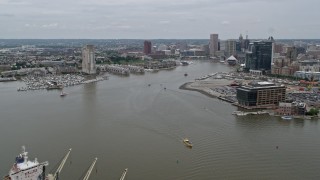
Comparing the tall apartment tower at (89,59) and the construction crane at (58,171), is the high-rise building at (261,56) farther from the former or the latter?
the construction crane at (58,171)

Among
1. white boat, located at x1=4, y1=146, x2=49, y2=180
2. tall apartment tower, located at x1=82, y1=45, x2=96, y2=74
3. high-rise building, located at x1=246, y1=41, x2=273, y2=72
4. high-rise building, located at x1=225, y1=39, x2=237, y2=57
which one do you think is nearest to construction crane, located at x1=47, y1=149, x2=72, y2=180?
white boat, located at x1=4, y1=146, x2=49, y2=180

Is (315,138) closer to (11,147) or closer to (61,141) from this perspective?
(61,141)

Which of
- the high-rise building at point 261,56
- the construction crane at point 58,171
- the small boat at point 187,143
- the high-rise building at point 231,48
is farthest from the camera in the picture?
the high-rise building at point 231,48

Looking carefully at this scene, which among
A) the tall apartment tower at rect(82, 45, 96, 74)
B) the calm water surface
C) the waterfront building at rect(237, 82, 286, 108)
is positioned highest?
the tall apartment tower at rect(82, 45, 96, 74)

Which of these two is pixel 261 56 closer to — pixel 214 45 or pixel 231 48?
pixel 231 48

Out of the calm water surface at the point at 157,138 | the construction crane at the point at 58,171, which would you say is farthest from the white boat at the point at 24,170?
the calm water surface at the point at 157,138

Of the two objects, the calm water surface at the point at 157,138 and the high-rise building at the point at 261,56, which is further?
the high-rise building at the point at 261,56

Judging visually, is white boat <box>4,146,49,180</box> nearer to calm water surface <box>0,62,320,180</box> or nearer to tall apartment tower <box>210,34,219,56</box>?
calm water surface <box>0,62,320,180</box>

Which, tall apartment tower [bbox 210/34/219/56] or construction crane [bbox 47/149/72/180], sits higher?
tall apartment tower [bbox 210/34/219/56]
